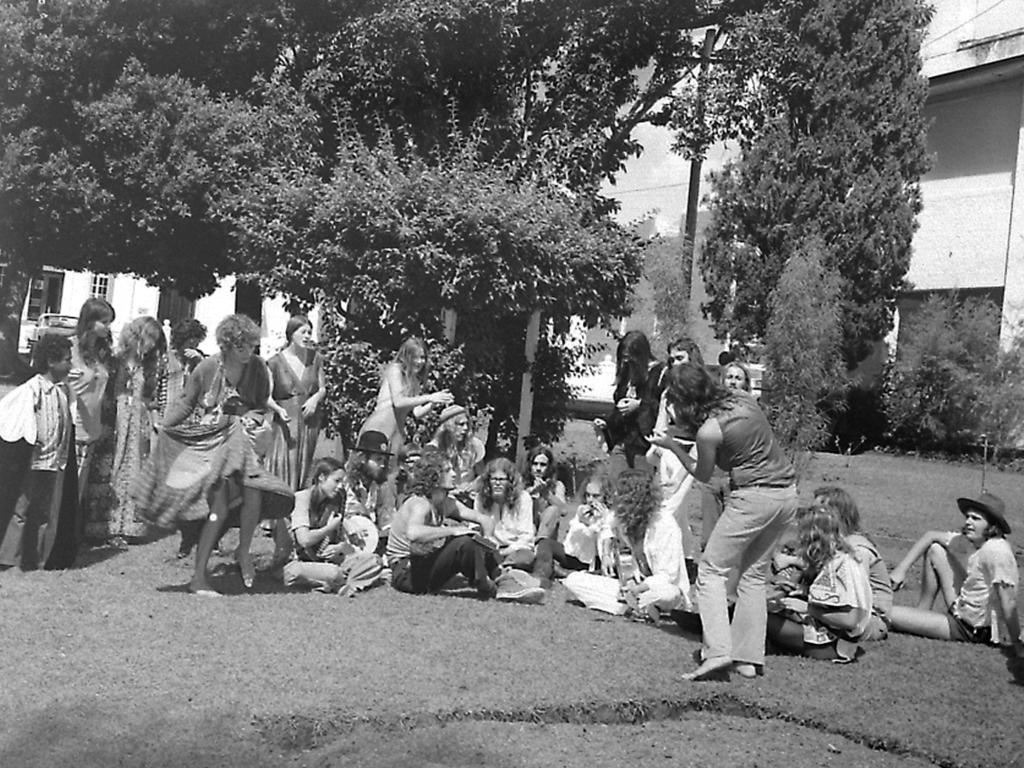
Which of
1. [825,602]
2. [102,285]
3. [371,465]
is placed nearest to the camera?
[825,602]

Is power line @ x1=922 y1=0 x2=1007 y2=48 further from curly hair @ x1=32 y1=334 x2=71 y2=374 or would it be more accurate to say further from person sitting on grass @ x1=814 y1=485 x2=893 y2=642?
curly hair @ x1=32 y1=334 x2=71 y2=374

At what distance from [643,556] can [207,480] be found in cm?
278

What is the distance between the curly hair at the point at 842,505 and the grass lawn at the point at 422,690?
0.73 metres

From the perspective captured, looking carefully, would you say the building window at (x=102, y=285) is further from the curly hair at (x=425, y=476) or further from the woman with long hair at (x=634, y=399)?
the curly hair at (x=425, y=476)

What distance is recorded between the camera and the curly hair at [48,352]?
8500mm

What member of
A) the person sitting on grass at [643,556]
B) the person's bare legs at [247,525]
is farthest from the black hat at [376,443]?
the person sitting on grass at [643,556]

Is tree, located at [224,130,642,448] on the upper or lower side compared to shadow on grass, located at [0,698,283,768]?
upper

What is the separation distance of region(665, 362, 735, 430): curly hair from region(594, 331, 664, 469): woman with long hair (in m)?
3.14

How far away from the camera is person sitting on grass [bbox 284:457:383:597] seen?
332 inches

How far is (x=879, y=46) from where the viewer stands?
21.2 meters

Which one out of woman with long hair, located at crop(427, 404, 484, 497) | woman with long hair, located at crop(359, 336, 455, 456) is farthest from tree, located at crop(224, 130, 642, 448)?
woman with long hair, located at crop(359, 336, 455, 456)

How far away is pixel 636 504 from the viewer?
8.40m

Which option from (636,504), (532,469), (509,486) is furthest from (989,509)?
(532,469)

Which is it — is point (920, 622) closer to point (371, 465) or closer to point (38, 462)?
point (371, 465)
